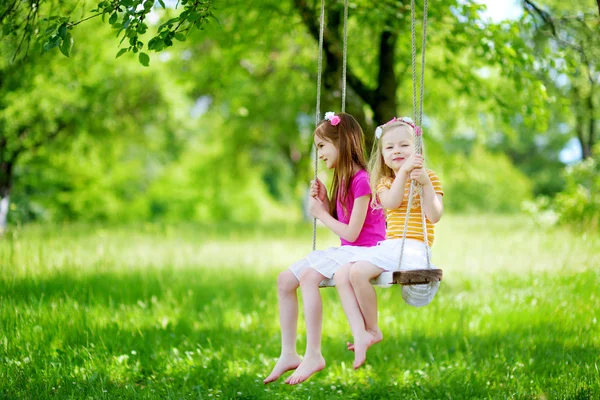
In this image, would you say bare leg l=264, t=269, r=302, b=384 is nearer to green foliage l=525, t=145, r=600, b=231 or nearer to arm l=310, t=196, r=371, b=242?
arm l=310, t=196, r=371, b=242

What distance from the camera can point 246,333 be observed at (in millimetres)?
5766

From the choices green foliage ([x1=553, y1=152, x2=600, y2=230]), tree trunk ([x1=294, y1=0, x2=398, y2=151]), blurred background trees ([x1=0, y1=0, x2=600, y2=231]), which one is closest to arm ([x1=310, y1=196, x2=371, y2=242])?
blurred background trees ([x1=0, y1=0, x2=600, y2=231])

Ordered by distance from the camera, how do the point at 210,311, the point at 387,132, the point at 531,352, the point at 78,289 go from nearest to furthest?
the point at 387,132 → the point at 531,352 → the point at 78,289 → the point at 210,311

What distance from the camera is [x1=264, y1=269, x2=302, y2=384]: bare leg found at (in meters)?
3.82

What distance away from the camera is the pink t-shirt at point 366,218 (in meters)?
3.89

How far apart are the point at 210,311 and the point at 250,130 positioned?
40.3 ft

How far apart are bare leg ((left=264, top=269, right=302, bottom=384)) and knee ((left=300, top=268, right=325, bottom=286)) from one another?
11cm

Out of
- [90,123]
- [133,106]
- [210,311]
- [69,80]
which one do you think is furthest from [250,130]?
[210,311]

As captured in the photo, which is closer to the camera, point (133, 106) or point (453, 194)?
point (133, 106)

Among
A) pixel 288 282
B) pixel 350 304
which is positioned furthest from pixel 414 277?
pixel 288 282

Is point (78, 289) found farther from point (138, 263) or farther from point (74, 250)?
point (138, 263)

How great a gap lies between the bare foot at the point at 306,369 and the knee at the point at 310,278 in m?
0.43

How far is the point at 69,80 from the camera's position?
481 inches

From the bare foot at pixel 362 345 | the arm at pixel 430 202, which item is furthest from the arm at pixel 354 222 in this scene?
the bare foot at pixel 362 345
